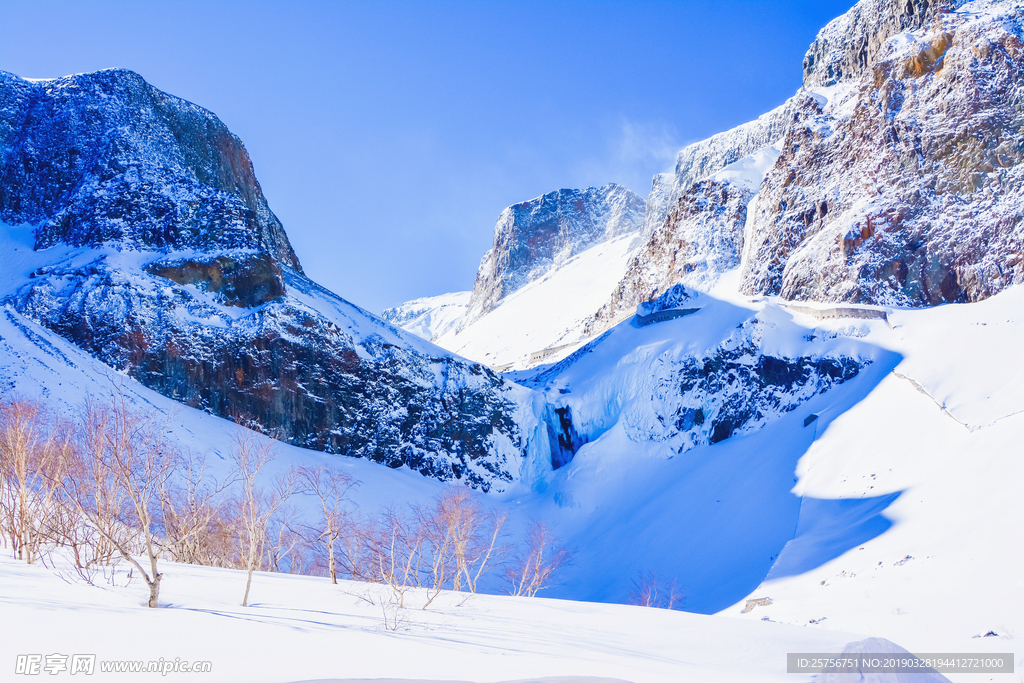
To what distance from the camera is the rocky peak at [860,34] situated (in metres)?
68.4

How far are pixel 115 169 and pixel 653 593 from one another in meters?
55.0

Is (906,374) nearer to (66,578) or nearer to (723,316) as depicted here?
(723,316)

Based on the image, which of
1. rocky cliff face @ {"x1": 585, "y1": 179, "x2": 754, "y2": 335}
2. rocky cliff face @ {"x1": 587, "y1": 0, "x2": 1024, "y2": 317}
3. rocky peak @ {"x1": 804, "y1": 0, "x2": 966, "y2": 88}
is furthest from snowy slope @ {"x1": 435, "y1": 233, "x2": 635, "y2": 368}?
rocky peak @ {"x1": 804, "y1": 0, "x2": 966, "y2": 88}

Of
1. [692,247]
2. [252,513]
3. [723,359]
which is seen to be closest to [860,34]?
[692,247]

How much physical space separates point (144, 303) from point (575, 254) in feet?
371

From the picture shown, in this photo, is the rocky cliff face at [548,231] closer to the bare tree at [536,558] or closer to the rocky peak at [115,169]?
the rocky peak at [115,169]

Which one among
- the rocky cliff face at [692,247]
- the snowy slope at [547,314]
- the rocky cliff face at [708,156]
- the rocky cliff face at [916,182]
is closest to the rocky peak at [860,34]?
the rocky cliff face at [916,182]

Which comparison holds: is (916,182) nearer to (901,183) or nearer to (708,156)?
(901,183)

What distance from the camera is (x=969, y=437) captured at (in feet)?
102

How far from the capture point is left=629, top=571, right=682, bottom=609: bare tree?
3281 cm

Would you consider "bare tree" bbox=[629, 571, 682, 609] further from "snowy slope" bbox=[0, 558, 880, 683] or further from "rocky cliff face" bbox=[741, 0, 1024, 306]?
"rocky cliff face" bbox=[741, 0, 1024, 306]

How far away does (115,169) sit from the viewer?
56281mm

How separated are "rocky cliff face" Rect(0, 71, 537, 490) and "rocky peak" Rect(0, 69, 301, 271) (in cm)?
14

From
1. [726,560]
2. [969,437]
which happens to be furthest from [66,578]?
[969,437]
